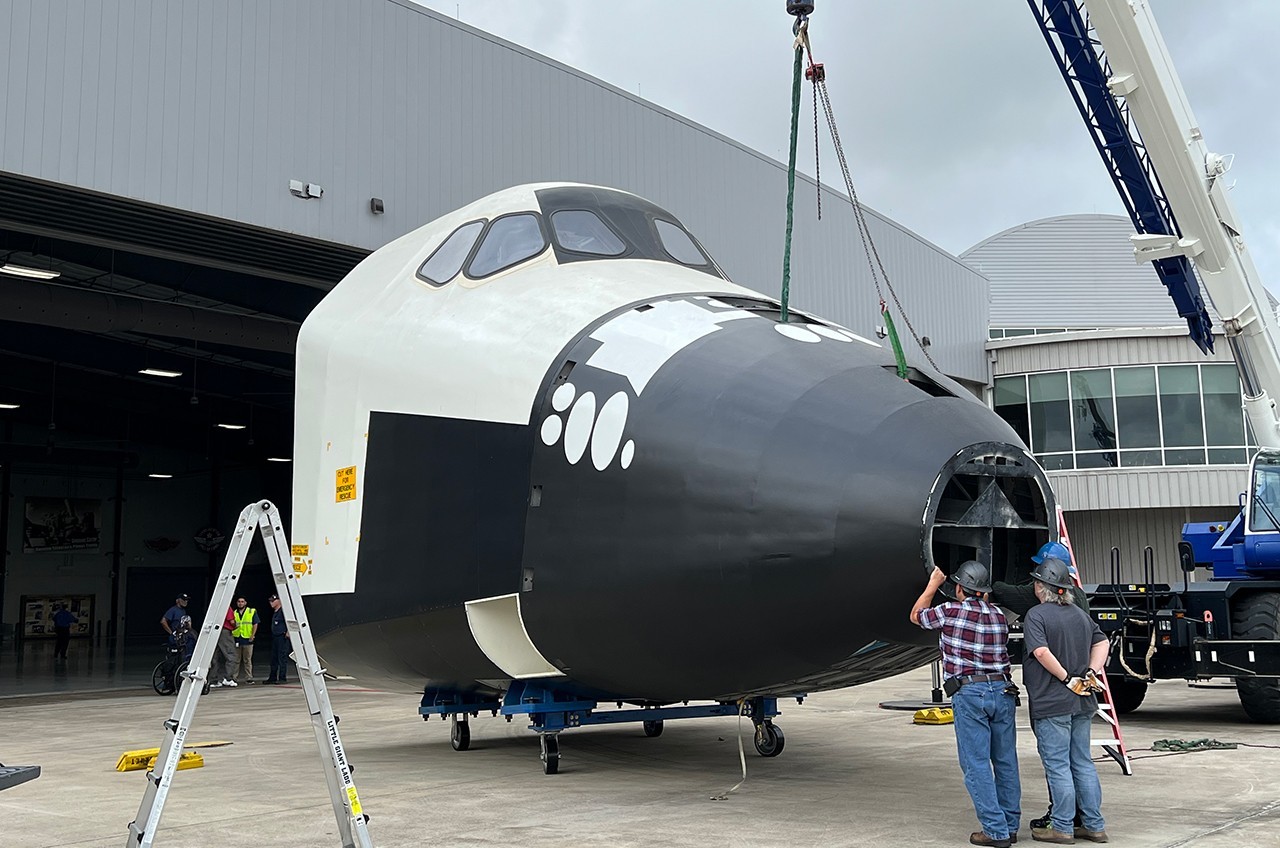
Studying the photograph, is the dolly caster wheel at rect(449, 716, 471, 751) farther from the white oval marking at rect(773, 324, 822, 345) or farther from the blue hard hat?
the blue hard hat

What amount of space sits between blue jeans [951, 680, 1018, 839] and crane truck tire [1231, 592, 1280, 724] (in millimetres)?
7937

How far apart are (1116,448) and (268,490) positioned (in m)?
32.9

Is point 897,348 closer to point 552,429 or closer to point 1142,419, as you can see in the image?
point 552,429

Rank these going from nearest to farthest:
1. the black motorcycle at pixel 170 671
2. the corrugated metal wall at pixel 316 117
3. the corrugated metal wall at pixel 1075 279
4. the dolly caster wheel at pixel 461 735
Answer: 1. the dolly caster wheel at pixel 461 735
2. the corrugated metal wall at pixel 316 117
3. the black motorcycle at pixel 170 671
4. the corrugated metal wall at pixel 1075 279

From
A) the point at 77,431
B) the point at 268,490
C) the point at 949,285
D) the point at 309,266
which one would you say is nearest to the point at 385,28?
the point at 309,266

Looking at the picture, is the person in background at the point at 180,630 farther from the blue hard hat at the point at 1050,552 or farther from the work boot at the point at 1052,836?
the blue hard hat at the point at 1050,552

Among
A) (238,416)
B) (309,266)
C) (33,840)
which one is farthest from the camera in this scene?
(238,416)

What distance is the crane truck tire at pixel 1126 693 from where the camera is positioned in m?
14.4

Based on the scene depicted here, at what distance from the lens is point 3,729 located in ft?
50.5

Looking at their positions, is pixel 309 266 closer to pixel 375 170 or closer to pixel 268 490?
pixel 375 170

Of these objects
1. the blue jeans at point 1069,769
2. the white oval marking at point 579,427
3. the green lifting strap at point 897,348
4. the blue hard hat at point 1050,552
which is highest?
the green lifting strap at point 897,348

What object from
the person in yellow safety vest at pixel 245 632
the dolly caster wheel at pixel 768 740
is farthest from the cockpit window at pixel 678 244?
the person in yellow safety vest at pixel 245 632

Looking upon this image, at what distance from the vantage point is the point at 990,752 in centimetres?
639

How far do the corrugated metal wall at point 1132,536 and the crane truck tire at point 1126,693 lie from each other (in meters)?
18.2
